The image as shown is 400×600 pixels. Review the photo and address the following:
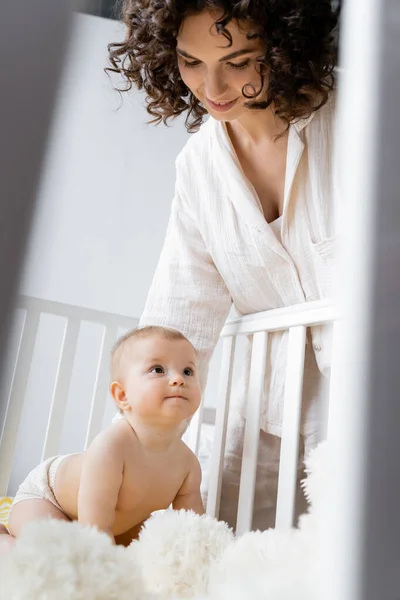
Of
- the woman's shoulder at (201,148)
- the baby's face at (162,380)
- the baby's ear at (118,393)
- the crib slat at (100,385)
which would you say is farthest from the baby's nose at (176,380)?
the crib slat at (100,385)

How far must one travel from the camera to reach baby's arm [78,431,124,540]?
0.71 metres

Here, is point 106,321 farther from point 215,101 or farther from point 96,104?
point 96,104

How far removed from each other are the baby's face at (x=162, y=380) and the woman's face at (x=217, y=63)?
33 cm

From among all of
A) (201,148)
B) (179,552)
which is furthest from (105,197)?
(179,552)

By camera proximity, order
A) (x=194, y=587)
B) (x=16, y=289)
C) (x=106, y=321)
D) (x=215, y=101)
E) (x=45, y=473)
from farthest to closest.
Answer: (x=106, y=321), (x=45, y=473), (x=215, y=101), (x=194, y=587), (x=16, y=289)

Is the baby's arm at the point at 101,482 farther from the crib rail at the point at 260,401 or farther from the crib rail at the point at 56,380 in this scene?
the crib rail at the point at 56,380

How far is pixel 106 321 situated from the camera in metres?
1.52

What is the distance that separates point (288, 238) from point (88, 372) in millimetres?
1386

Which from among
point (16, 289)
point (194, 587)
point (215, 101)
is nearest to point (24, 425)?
point (215, 101)

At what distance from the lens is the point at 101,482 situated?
29.0 inches

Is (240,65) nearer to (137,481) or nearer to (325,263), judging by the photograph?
(325,263)

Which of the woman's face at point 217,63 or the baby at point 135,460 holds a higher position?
the woman's face at point 217,63

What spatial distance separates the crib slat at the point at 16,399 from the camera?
4.25ft

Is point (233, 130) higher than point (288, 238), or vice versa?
point (233, 130)
